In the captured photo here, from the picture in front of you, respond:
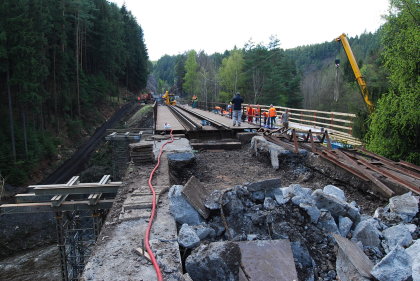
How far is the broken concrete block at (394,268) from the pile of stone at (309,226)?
20mm

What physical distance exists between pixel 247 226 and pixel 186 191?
0.96 m

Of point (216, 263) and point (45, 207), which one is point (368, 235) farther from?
point (45, 207)

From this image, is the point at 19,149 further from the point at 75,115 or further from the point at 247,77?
the point at 247,77

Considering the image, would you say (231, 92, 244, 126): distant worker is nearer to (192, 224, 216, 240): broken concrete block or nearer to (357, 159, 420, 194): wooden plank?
(357, 159, 420, 194): wooden plank

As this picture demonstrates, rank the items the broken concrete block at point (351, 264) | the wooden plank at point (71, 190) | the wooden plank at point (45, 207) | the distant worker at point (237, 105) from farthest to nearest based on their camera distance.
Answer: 1. the distant worker at point (237, 105)
2. the wooden plank at point (71, 190)
3. the wooden plank at point (45, 207)
4. the broken concrete block at point (351, 264)

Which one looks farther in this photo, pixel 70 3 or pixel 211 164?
pixel 70 3

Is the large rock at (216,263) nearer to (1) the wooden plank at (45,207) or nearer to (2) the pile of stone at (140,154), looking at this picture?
(1) the wooden plank at (45,207)

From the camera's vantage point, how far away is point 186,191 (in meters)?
4.38

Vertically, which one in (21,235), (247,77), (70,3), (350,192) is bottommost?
(21,235)

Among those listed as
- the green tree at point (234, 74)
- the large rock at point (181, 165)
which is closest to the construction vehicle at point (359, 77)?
the large rock at point (181, 165)

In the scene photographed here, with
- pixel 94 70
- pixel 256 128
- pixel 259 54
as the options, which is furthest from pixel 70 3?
pixel 256 128

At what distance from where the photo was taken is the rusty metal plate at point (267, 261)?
10.6 ft

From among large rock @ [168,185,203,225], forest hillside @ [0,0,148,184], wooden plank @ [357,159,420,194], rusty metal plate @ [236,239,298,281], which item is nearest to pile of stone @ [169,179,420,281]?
large rock @ [168,185,203,225]

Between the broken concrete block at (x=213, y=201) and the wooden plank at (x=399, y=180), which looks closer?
the broken concrete block at (x=213, y=201)
